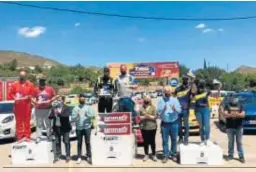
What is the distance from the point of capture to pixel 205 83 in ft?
39.9

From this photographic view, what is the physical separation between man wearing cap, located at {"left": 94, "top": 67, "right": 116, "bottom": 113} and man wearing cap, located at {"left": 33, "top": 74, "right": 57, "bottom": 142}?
1.25 metres

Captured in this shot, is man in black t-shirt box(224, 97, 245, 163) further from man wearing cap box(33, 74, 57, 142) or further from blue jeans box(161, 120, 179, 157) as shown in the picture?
Answer: man wearing cap box(33, 74, 57, 142)

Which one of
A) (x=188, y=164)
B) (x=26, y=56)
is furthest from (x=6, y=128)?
(x=26, y=56)

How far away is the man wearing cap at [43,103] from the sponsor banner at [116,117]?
1.63m

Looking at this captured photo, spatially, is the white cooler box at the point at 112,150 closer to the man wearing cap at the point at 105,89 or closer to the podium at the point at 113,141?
the podium at the point at 113,141

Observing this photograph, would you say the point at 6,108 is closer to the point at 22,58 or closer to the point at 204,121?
the point at 204,121

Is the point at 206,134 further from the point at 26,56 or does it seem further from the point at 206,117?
the point at 26,56

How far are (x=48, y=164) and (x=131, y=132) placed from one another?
2.30 meters

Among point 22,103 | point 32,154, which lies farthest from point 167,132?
point 22,103

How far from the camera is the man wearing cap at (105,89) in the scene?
12.2 metres

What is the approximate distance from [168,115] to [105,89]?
1864mm

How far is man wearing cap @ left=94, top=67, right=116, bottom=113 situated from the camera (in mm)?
12172

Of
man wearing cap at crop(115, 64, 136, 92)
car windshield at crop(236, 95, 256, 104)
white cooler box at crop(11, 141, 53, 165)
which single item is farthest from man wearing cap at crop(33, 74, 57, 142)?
car windshield at crop(236, 95, 256, 104)

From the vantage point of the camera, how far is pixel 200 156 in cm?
1141
